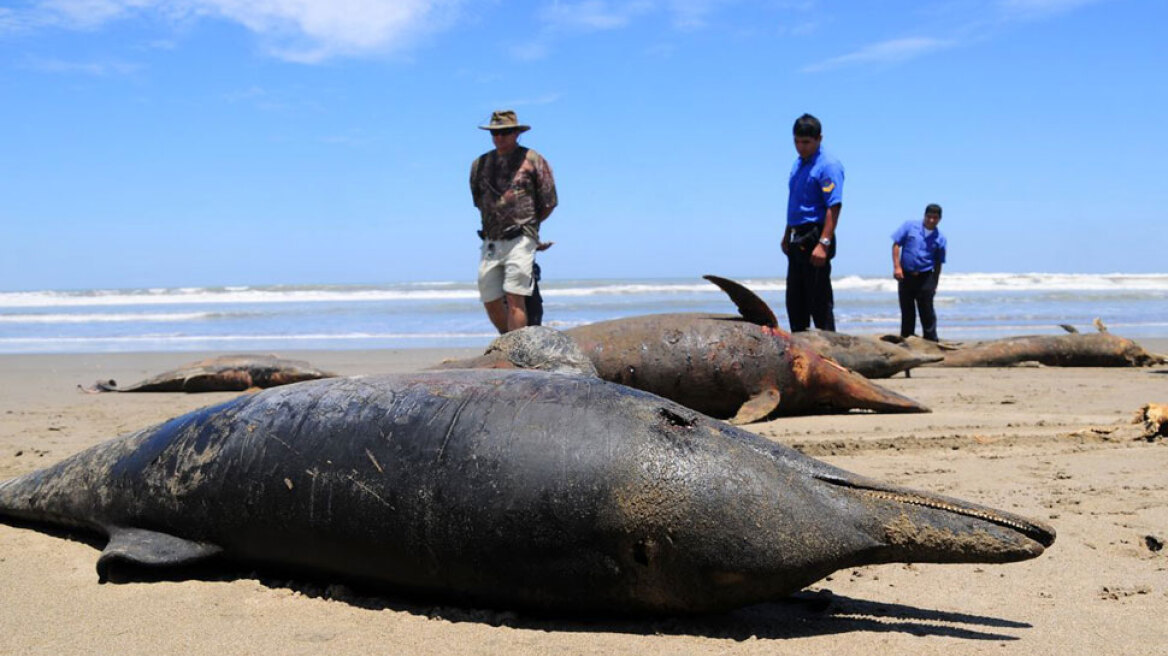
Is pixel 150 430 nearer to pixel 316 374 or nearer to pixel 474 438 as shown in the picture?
pixel 474 438

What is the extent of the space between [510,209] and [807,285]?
278 centimetres

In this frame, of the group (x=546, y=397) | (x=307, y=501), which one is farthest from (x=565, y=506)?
(x=307, y=501)

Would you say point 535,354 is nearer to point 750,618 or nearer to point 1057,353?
point 750,618

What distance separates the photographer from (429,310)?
2770 centimetres

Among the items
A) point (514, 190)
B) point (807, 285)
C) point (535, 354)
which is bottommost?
point (535, 354)

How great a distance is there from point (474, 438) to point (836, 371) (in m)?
4.72

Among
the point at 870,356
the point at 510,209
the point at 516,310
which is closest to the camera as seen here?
the point at 510,209

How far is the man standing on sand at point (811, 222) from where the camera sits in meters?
9.16

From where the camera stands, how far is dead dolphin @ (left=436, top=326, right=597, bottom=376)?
571 cm

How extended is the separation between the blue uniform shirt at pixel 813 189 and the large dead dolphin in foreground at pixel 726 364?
234 centimetres

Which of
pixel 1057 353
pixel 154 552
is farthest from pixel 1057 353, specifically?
pixel 154 552

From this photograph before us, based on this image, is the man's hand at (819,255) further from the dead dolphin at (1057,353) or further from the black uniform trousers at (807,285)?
the dead dolphin at (1057,353)

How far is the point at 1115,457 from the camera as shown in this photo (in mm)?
5223

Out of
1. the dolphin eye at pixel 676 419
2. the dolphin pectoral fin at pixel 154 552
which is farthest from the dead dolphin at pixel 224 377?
the dolphin eye at pixel 676 419
